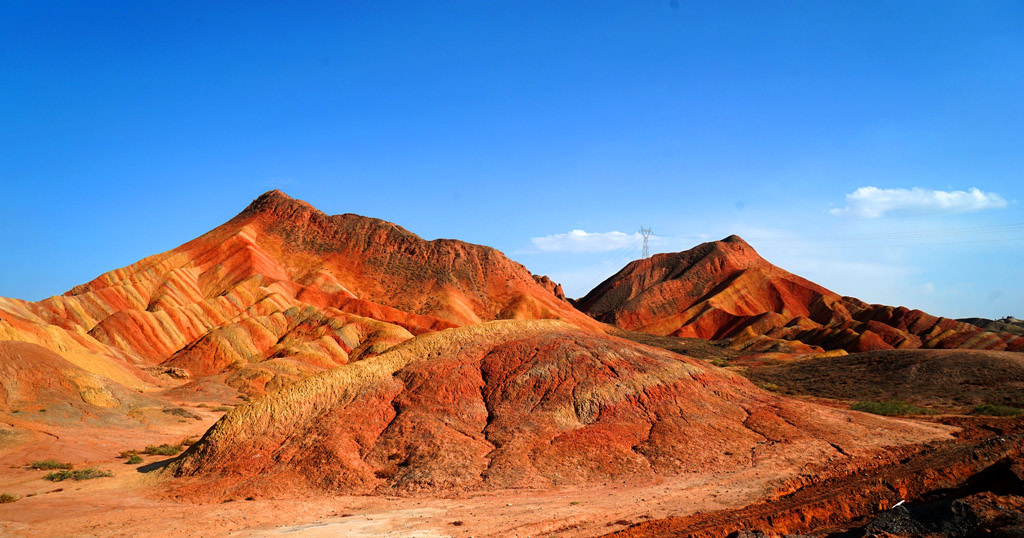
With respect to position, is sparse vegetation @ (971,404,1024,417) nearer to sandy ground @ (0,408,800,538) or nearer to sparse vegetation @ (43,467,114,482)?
sandy ground @ (0,408,800,538)

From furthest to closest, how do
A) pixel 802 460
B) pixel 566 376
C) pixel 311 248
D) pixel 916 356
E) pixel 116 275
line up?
pixel 311 248 → pixel 116 275 → pixel 916 356 → pixel 566 376 → pixel 802 460

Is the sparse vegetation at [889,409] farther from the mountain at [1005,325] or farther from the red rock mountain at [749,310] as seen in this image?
the mountain at [1005,325]

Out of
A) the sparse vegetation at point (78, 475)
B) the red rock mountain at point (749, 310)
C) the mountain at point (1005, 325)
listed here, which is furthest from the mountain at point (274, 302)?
the mountain at point (1005, 325)

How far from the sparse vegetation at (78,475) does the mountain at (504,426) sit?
2934 millimetres

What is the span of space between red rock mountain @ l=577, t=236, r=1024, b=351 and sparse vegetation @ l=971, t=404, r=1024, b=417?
48.7 metres

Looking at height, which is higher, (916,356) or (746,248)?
(746,248)

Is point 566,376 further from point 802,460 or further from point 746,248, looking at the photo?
point 746,248

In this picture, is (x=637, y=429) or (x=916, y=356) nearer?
(x=637, y=429)

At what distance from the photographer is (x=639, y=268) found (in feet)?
504

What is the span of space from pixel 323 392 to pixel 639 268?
13695 centimetres

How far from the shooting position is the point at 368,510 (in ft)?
53.4

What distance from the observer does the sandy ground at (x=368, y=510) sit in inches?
568

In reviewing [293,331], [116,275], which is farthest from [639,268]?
[116,275]

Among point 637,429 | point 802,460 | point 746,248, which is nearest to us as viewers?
point 802,460
